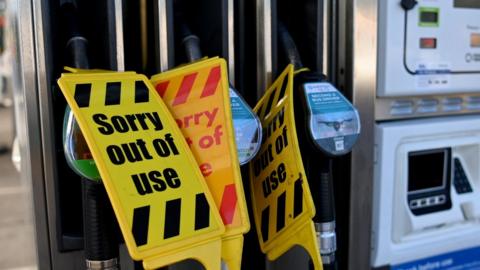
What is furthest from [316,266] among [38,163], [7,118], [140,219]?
[7,118]

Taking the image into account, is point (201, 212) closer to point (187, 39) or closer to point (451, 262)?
point (187, 39)

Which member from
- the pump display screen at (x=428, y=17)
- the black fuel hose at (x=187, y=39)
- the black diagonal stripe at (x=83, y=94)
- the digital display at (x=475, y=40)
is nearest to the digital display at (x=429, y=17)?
the pump display screen at (x=428, y=17)

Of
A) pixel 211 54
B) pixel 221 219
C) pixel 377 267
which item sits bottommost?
pixel 377 267

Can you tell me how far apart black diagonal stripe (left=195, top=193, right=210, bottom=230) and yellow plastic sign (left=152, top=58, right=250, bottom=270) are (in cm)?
3

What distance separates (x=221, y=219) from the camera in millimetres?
700

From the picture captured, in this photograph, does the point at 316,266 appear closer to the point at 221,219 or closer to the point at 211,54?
the point at 221,219

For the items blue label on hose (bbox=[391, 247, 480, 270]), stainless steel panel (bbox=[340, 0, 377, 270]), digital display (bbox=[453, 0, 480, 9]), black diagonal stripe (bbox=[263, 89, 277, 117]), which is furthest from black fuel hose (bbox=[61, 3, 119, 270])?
digital display (bbox=[453, 0, 480, 9])

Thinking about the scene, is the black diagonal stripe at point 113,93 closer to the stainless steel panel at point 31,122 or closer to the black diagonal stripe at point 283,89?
the stainless steel panel at point 31,122

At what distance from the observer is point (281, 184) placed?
85 cm

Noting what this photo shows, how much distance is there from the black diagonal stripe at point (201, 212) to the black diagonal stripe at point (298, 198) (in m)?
0.18

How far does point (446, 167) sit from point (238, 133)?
25.6 inches

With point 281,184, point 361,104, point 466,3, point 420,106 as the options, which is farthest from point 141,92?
point 466,3

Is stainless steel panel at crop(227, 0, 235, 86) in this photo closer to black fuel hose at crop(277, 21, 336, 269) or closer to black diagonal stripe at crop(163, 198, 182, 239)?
black fuel hose at crop(277, 21, 336, 269)

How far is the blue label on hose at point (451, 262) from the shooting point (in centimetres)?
116
